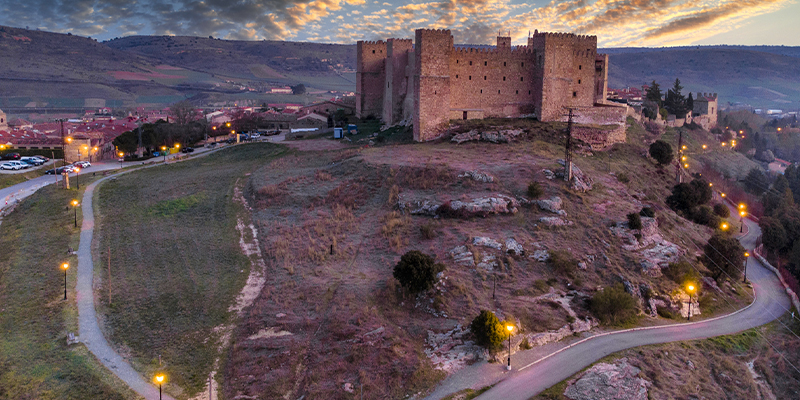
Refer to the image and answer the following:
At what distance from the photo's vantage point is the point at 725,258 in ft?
81.8

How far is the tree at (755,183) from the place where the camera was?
4972cm

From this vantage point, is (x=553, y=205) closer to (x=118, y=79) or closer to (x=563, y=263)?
(x=563, y=263)

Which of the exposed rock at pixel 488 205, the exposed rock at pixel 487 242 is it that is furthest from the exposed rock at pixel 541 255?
the exposed rock at pixel 488 205

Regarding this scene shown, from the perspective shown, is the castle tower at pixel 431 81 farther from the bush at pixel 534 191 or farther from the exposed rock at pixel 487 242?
the exposed rock at pixel 487 242

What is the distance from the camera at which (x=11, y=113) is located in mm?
103500

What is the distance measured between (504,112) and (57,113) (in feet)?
328

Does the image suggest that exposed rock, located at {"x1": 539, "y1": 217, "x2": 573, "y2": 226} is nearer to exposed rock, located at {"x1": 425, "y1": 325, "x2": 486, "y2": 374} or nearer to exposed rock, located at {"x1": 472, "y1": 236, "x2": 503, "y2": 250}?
exposed rock, located at {"x1": 472, "y1": 236, "x2": 503, "y2": 250}

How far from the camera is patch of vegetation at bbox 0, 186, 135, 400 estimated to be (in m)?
14.2

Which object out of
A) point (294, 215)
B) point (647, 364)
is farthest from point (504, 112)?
point (647, 364)

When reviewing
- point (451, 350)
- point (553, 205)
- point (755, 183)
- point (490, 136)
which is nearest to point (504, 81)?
point (490, 136)

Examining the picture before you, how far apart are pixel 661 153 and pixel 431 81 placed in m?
16.4

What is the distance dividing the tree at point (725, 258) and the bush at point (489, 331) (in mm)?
13813

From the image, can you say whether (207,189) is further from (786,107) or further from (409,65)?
(786,107)

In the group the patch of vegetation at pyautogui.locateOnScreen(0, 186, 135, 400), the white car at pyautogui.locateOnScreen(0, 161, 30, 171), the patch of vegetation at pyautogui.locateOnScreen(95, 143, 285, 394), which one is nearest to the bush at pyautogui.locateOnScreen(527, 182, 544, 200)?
the patch of vegetation at pyautogui.locateOnScreen(95, 143, 285, 394)
